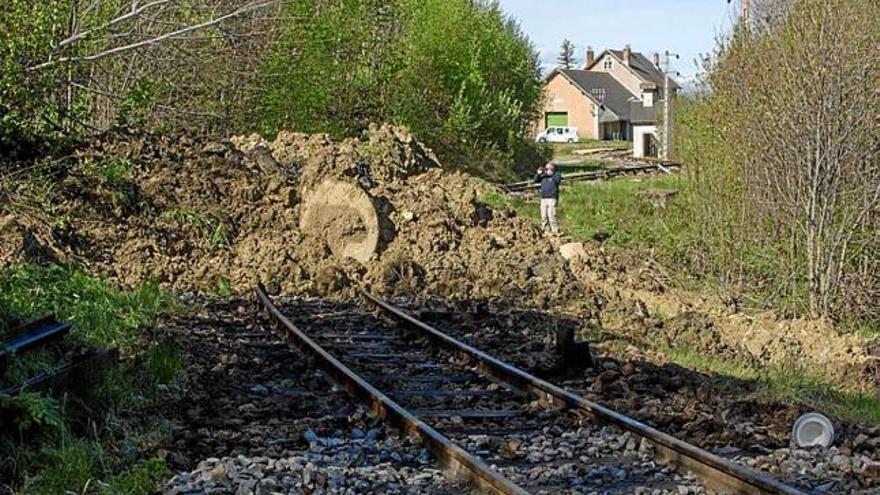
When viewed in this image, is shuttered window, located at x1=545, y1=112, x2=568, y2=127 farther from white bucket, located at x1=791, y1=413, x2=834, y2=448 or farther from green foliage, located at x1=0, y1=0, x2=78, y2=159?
white bucket, located at x1=791, y1=413, x2=834, y2=448

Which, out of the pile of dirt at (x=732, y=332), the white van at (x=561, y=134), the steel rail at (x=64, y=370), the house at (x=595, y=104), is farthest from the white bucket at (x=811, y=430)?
the house at (x=595, y=104)

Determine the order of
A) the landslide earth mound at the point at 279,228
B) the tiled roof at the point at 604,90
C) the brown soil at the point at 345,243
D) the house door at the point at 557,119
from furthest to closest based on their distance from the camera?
the house door at the point at 557,119 → the tiled roof at the point at 604,90 → the landslide earth mound at the point at 279,228 → the brown soil at the point at 345,243

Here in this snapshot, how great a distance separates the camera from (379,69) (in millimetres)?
43156

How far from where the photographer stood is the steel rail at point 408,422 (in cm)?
748

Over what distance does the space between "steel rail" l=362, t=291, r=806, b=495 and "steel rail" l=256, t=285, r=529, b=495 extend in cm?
133

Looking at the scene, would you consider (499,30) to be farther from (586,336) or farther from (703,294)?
(586,336)

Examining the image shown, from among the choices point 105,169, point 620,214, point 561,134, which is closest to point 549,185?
point 620,214

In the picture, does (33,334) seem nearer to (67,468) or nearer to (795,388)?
(67,468)

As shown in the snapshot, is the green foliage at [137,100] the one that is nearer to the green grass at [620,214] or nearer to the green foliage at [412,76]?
the green grass at [620,214]

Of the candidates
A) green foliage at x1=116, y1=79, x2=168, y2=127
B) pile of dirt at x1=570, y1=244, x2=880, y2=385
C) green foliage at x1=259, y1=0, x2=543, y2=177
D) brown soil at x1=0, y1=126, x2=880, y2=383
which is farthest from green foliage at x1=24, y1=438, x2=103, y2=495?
green foliage at x1=259, y1=0, x2=543, y2=177

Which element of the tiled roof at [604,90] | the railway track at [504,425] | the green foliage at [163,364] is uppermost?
the tiled roof at [604,90]

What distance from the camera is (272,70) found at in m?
33.8

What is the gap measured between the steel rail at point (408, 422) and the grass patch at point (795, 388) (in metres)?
3.76

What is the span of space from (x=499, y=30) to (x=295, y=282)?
33.8 metres
